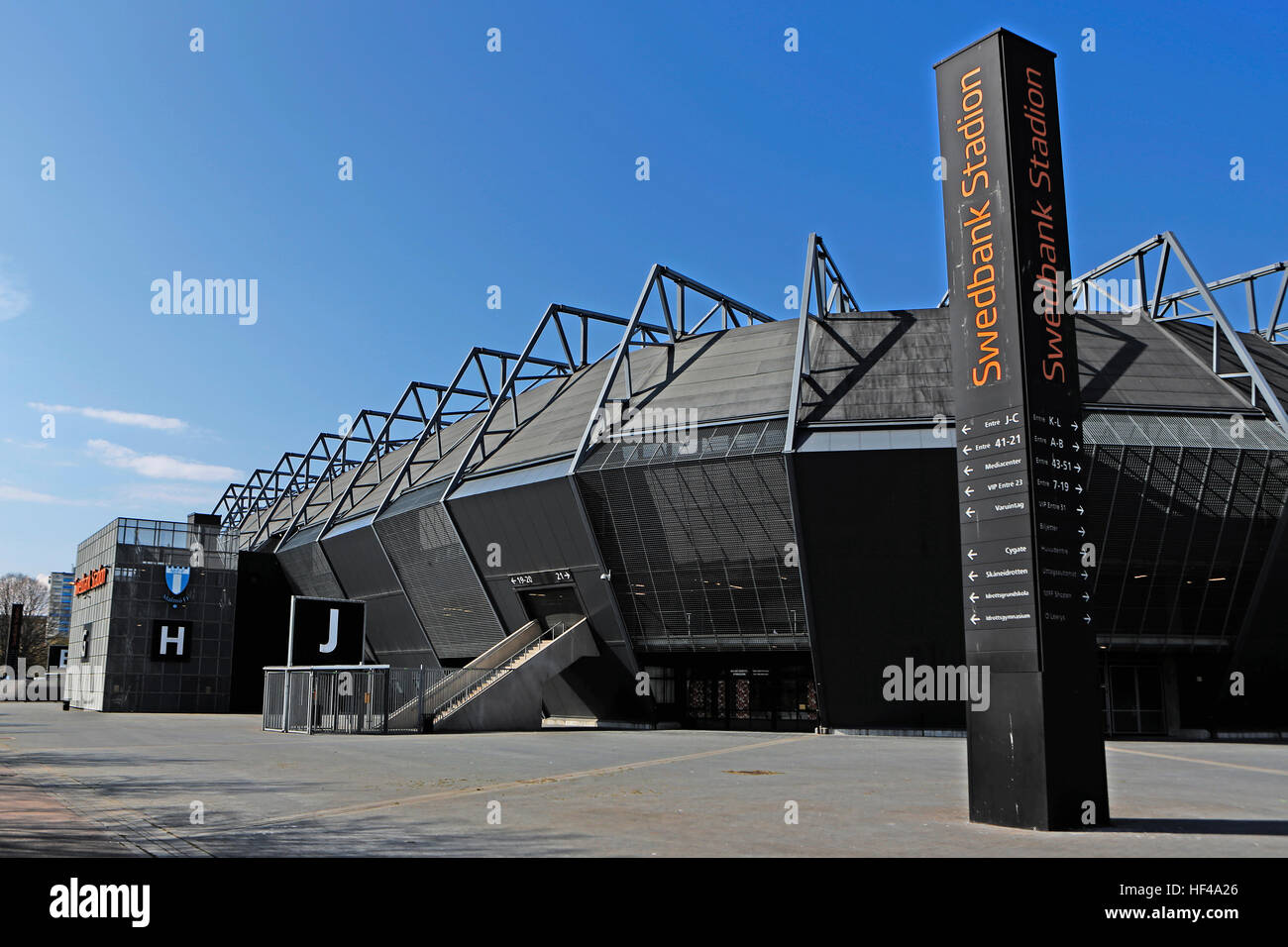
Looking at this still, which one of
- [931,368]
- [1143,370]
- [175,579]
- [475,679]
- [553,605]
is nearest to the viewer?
[931,368]

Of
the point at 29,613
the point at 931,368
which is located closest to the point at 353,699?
the point at 931,368

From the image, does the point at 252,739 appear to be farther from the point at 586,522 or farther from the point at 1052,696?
the point at 1052,696

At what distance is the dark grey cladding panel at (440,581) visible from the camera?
4747cm

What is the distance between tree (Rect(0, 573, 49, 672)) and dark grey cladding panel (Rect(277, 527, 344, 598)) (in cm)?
7214

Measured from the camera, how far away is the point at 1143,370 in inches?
1524

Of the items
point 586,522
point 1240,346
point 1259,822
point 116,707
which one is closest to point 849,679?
point 586,522

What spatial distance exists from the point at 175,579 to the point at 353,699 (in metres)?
32.4

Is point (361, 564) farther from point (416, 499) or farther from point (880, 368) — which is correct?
point (880, 368)

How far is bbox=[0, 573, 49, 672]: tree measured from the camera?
413 feet

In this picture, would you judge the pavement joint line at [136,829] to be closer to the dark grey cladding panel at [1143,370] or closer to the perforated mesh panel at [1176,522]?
the perforated mesh panel at [1176,522]

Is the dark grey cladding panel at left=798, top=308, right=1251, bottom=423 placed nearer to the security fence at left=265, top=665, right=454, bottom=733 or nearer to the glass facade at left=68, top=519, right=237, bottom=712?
the security fence at left=265, top=665, right=454, bottom=733

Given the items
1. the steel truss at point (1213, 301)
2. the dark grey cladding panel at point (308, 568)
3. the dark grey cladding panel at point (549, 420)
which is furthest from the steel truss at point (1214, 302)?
the dark grey cladding panel at point (308, 568)
